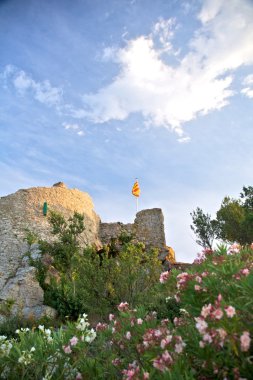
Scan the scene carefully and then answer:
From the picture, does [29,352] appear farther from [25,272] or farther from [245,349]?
[25,272]

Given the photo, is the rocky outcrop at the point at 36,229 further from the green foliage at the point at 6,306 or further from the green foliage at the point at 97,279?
the green foliage at the point at 97,279

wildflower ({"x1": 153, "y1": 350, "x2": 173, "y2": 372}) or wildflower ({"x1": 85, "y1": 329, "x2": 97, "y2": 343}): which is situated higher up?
wildflower ({"x1": 85, "y1": 329, "x2": 97, "y2": 343})

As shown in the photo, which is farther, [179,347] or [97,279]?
[97,279]

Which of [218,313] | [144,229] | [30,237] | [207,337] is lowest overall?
[207,337]

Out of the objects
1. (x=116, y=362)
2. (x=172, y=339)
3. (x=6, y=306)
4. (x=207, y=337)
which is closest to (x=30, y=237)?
(x=6, y=306)

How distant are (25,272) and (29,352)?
1612 centimetres

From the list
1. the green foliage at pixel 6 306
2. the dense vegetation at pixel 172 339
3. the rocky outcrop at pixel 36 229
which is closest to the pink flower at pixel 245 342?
the dense vegetation at pixel 172 339

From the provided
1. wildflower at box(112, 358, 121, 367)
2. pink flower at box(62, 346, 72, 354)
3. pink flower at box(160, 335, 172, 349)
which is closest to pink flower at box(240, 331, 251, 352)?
pink flower at box(160, 335, 172, 349)

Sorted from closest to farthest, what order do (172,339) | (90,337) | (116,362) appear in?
(172,339)
(116,362)
(90,337)

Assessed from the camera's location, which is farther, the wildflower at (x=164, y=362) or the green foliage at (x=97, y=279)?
the green foliage at (x=97, y=279)

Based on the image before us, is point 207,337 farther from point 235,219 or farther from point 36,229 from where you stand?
point 235,219

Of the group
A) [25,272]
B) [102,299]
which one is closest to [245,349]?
[102,299]

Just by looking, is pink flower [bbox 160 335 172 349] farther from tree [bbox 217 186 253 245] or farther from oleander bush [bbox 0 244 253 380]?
tree [bbox 217 186 253 245]

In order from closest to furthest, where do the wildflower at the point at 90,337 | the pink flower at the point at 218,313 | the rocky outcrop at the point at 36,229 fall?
the pink flower at the point at 218,313, the wildflower at the point at 90,337, the rocky outcrop at the point at 36,229
